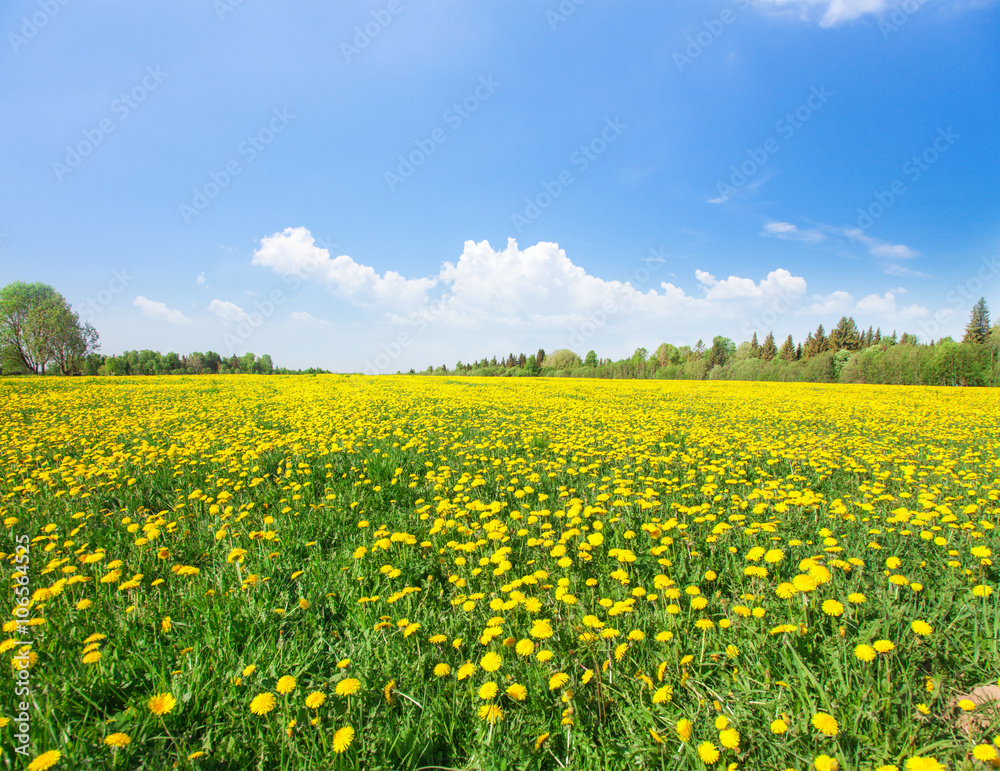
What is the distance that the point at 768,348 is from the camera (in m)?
72.6

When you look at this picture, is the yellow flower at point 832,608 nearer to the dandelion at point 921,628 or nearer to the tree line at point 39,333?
the dandelion at point 921,628

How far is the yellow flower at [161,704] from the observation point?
66.3 inches

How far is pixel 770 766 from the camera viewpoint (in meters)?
1.56

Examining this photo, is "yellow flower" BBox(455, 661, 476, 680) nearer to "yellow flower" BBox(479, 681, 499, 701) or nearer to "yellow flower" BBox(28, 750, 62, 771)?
"yellow flower" BBox(479, 681, 499, 701)

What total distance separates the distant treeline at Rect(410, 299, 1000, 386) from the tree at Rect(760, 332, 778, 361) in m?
0.16

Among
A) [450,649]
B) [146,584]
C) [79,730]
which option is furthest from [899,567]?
[146,584]

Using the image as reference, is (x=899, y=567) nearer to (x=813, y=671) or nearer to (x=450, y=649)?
(x=813, y=671)

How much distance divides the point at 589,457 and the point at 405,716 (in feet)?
14.9

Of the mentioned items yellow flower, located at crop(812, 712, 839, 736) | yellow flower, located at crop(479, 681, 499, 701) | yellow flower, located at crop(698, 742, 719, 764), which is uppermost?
yellow flower, located at crop(812, 712, 839, 736)

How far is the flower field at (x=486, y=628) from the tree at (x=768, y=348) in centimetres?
7936

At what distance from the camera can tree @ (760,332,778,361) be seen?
72.2 m

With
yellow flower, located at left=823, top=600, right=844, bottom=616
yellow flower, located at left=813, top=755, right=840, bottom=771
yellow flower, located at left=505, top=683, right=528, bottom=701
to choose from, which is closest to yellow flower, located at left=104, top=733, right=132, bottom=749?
yellow flower, located at left=505, top=683, right=528, bottom=701

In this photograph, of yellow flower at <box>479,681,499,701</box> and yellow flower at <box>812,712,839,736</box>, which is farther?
yellow flower at <box>479,681,499,701</box>

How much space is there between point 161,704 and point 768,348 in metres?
86.5
